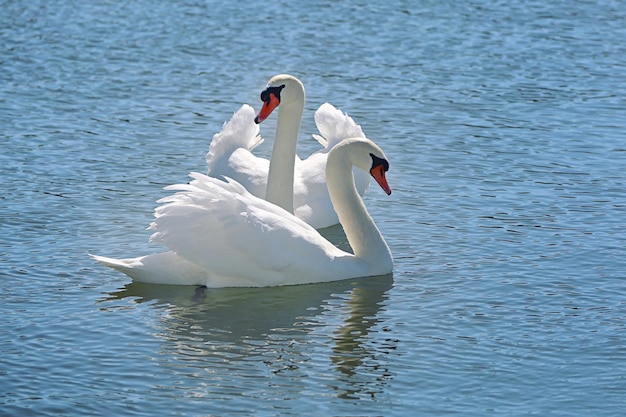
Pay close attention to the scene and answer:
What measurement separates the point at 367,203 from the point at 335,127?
83 centimetres

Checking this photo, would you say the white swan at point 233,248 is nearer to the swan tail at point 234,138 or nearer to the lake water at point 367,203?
the lake water at point 367,203

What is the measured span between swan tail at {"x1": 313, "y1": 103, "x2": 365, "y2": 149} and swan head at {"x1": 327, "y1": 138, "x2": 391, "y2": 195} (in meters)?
2.11

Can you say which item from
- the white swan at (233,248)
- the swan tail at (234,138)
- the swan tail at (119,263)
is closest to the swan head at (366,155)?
the white swan at (233,248)

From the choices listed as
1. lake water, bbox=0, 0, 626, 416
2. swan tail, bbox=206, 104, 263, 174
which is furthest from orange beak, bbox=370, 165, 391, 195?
swan tail, bbox=206, 104, 263, 174

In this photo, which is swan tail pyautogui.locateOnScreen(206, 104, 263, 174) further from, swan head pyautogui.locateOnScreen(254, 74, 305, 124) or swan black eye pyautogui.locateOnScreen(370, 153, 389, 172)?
swan black eye pyautogui.locateOnScreen(370, 153, 389, 172)

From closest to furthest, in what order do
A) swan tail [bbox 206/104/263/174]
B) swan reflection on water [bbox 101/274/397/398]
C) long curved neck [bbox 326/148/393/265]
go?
swan reflection on water [bbox 101/274/397/398]
long curved neck [bbox 326/148/393/265]
swan tail [bbox 206/104/263/174]

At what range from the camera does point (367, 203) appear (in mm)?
13484

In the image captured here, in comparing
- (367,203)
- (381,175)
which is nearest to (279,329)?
(381,175)

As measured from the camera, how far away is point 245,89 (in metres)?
17.5

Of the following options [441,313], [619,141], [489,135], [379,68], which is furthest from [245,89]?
[441,313]

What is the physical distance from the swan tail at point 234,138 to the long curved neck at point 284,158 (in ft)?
4.05

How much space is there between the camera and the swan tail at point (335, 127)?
A: 13430mm

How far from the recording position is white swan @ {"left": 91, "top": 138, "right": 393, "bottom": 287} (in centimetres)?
1062

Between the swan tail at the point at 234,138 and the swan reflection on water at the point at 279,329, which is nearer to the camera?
the swan reflection on water at the point at 279,329
